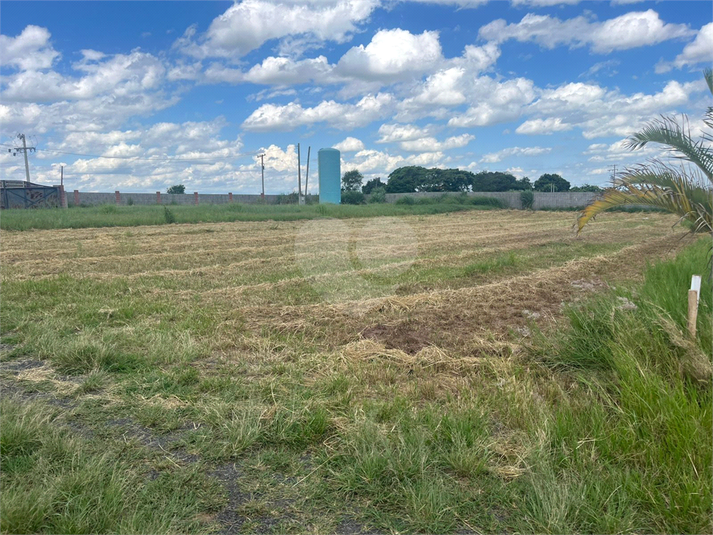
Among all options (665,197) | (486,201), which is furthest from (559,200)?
(665,197)

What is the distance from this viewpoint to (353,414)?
401cm

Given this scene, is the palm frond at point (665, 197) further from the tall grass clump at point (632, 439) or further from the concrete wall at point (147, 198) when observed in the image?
the concrete wall at point (147, 198)

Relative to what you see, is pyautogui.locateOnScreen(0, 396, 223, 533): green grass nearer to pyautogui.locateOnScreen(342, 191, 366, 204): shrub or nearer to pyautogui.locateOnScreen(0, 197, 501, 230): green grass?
pyautogui.locateOnScreen(0, 197, 501, 230): green grass

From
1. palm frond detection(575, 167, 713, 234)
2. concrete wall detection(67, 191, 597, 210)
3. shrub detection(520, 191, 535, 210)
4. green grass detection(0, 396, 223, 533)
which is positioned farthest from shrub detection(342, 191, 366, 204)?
green grass detection(0, 396, 223, 533)

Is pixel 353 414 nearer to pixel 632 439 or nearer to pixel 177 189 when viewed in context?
pixel 632 439

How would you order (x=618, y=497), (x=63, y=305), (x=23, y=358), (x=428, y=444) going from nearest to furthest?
(x=618, y=497), (x=428, y=444), (x=23, y=358), (x=63, y=305)

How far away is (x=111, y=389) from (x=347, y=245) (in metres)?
13.3

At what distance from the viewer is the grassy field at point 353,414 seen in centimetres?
287

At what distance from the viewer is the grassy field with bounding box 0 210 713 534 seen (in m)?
2.87

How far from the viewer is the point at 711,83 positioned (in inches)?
238

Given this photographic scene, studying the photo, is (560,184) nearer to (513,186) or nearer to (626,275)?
(513,186)

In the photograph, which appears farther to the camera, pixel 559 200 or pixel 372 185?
pixel 372 185

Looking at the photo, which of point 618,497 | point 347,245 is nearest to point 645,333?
point 618,497

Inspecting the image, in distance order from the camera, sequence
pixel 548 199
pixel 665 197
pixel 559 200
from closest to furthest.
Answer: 1. pixel 665 197
2. pixel 559 200
3. pixel 548 199
